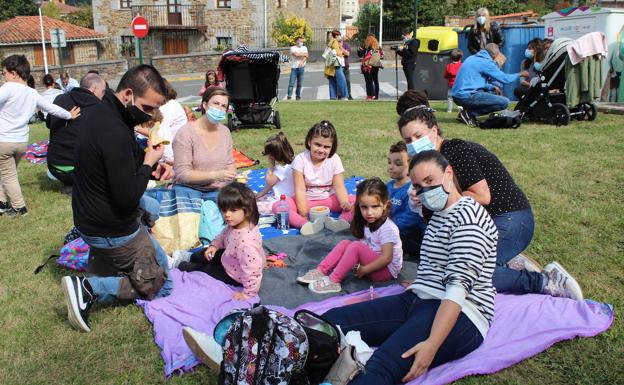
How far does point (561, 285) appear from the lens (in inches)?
154

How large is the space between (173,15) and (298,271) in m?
38.0

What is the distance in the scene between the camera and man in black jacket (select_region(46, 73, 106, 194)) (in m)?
7.34

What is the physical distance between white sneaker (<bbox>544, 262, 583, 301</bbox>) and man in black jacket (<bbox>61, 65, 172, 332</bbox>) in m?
2.76

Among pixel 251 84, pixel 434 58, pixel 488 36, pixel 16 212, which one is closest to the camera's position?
pixel 16 212

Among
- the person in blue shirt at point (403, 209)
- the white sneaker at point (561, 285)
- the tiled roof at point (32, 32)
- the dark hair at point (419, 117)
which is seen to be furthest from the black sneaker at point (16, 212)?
the tiled roof at point (32, 32)

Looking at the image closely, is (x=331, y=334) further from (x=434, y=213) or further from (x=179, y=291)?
(x=179, y=291)

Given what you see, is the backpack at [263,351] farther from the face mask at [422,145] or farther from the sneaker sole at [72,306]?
the face mask at [422,145]

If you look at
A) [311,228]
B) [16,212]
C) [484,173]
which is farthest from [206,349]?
[16,212]

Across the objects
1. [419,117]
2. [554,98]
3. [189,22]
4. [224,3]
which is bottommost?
[554,98]

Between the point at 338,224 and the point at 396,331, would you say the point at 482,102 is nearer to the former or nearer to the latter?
the point at 338,224

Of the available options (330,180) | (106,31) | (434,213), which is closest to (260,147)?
(330,180)

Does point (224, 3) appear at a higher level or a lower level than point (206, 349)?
higher

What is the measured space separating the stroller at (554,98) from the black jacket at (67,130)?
7.50m

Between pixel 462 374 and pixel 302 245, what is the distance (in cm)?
237
